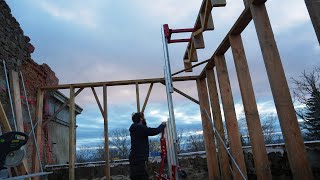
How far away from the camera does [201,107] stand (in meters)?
6.17

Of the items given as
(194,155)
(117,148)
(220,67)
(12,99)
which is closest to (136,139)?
(220,67)

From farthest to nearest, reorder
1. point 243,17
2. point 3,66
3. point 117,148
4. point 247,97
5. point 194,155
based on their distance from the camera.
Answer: point 117,148
point 194,155
point 3,66
point 247,97
point 243,17

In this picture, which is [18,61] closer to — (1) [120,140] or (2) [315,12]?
(2) [315,12]

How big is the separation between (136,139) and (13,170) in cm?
227

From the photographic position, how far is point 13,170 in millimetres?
4641

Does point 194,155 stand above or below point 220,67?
below

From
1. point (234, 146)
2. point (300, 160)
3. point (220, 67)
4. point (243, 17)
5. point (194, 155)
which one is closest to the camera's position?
point (300, 160)

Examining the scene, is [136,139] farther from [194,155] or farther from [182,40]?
[194,155]

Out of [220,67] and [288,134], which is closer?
[288,134]

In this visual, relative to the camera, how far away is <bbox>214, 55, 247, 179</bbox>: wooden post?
4.42m

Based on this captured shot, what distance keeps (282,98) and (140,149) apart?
7.21 feet

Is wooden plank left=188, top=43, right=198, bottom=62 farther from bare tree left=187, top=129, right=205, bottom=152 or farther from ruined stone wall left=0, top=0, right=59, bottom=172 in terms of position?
bare tree left=187, top=129, right=205, bottom=152

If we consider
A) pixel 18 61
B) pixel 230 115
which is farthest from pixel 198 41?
pixel 18 61

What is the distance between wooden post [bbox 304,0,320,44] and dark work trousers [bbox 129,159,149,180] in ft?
9.66
